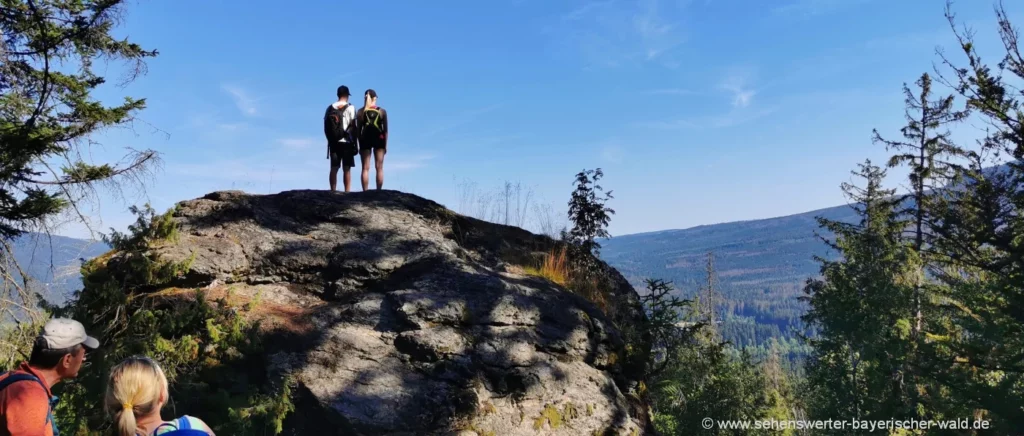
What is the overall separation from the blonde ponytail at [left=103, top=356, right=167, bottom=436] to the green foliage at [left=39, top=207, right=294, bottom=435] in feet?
6.21

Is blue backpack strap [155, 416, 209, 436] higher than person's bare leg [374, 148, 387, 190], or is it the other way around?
person's bare leg [374, 148, 387, 190]

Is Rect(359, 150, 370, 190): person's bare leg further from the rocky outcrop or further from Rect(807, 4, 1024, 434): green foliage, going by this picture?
Rect(807, 4, 1024, 434): green foliage

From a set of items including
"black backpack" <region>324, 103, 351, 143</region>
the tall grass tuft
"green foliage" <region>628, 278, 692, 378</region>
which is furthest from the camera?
"black backpack" <region>324, 103, 351, 143</region>

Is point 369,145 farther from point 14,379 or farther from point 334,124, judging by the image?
point 14,379

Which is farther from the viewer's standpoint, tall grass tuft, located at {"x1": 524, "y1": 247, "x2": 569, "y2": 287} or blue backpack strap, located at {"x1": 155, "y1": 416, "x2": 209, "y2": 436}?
tall grass tuft, located at {"x1": 524, "y1": 247, "x2": 569, "y2": 287}

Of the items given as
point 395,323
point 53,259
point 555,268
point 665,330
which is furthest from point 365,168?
point 665,330

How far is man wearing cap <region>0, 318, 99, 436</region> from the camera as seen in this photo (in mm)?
2605

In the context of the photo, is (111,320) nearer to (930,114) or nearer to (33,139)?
(33,139)

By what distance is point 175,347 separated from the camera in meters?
4.70

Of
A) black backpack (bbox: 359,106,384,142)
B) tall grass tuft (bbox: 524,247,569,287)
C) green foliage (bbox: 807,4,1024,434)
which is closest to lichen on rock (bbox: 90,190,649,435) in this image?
tall grass tuft (bbox: 524,247,569,287)

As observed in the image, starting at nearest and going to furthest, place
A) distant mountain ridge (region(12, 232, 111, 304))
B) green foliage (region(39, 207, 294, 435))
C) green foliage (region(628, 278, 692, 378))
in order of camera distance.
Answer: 1. green foliage (region(39, 207, 294, 435))
2. distant mountain ridge (region(12, 232, 111, 304))
3. green foliage (region(628, 278, 692, 378))

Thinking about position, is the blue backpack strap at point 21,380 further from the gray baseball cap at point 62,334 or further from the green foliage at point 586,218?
the green foliage at point 586,218

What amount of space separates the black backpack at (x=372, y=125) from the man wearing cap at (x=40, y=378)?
5.95 metres

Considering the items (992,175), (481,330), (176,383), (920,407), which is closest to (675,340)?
(481,330)
